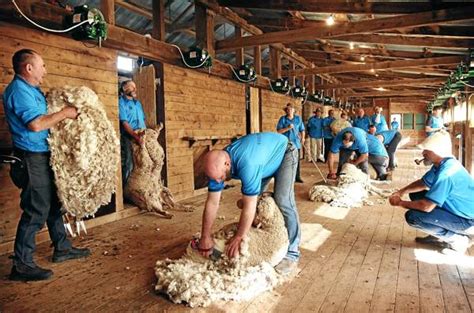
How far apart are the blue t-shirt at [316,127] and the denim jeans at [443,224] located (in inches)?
240

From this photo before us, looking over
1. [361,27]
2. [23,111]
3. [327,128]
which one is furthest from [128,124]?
[327,128]

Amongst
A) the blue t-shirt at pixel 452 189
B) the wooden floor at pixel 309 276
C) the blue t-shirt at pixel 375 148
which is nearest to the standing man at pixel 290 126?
the blue t-shirt at pixel 375 148

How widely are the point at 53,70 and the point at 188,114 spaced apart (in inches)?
94.3

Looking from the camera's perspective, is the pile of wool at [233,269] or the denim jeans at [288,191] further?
the denim jeans at [288,191]

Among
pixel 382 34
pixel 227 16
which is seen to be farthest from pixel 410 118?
pixel 227 16

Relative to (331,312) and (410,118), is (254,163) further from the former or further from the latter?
(410,118)

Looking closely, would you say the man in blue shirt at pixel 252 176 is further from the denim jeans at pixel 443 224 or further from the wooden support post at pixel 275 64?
the wooden support post at pixel 275 64

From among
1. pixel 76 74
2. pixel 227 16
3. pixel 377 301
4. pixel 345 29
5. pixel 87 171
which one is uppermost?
pixel 227 16

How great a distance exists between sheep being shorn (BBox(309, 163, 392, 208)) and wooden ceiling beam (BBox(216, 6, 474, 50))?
2.07 metres

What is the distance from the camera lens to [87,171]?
271 cm

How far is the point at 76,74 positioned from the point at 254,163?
8.19 feet

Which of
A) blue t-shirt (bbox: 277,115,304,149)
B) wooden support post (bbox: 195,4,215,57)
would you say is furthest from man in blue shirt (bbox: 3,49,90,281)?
blue t-shirt (bbox: 277,115,304,149)

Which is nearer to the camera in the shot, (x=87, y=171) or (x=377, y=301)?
(x=377, y=301)

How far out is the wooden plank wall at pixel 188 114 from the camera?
529 centimetres
